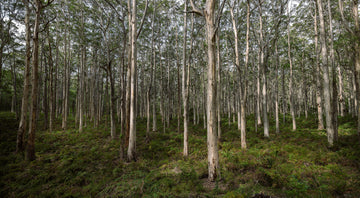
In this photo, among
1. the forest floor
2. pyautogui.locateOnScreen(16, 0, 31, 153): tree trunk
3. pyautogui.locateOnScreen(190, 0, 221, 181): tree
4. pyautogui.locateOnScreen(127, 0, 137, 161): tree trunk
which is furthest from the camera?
pyautogui.locateOnScreen(16, 0, 31, 153): tree trunk

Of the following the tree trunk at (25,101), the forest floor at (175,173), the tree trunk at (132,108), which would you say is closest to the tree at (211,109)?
the forest floor at (175,173)

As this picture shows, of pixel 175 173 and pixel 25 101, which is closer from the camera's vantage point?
pixel 175 173

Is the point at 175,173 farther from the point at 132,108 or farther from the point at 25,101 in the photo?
the point at 25,101

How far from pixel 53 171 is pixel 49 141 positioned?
5.15m

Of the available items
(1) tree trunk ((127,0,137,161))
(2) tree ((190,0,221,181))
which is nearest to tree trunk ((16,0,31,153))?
(1) tree trunk ((127,0,137,161))

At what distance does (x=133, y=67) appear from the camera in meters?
Answer: 7.56

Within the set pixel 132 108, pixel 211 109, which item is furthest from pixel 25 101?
pixel 211 109

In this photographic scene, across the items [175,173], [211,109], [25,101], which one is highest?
[25,101]

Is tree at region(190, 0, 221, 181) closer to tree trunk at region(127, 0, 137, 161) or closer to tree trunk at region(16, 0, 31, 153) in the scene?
tree trunk at region(127, 0, 137, 161)

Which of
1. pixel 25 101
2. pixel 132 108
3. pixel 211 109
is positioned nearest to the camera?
pixel 211 109

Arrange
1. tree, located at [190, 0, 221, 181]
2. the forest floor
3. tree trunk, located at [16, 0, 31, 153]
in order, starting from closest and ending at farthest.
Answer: the forest floor → tree, located at [190, 0, 221, 181] → tree trunk, located at [16, 0, 31, 153]

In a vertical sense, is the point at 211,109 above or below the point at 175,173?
above

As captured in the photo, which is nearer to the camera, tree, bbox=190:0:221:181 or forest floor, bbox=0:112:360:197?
forest floor, bbox=0:112:360:197

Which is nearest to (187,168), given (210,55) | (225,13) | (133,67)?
(210,55)
